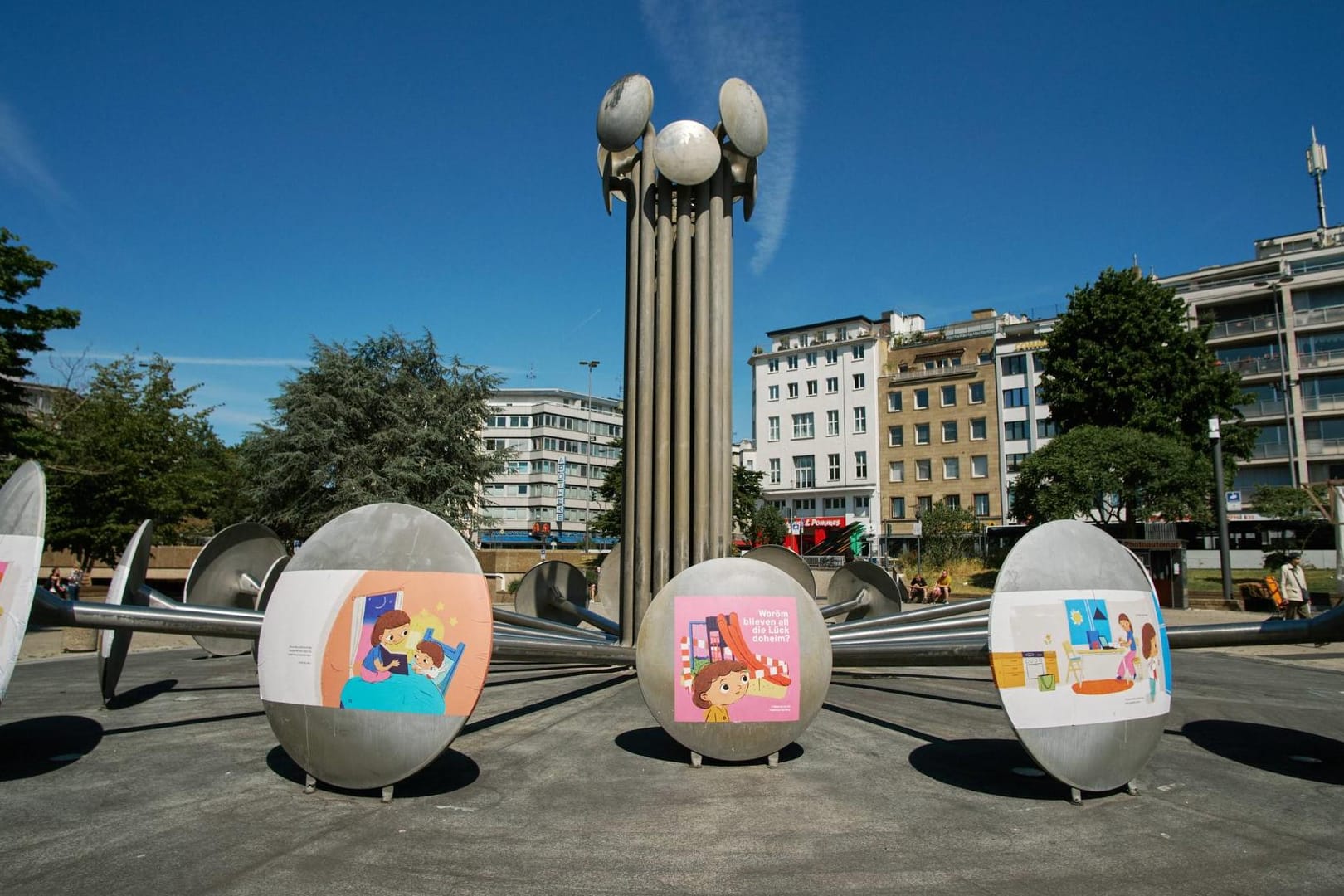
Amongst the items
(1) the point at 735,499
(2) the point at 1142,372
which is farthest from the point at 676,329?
(1) the point at 735,499

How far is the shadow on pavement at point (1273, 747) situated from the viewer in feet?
26.8

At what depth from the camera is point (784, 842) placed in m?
5.91

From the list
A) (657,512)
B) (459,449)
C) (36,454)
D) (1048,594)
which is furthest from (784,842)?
(459,449)

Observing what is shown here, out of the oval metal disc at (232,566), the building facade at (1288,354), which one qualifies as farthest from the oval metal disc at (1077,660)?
the building facade at (1288,354)

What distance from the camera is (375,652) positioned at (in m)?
6.61

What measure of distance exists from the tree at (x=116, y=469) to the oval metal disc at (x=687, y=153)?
24.6m

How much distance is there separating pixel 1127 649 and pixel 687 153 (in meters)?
10.3

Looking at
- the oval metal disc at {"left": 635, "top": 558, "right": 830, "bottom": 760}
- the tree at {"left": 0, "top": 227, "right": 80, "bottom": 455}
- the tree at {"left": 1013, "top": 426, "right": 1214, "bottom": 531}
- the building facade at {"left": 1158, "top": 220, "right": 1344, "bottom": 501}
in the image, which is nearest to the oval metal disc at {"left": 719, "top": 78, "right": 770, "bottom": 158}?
the oval metal disc at {"left": 635, "top": 558, "right": 830, "bottom": 760}

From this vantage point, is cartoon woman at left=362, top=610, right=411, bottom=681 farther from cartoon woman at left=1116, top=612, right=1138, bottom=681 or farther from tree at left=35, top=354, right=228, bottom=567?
tree at left=35, top=354, right=228, bottom=567

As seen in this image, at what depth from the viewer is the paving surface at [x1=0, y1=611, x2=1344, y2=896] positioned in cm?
525

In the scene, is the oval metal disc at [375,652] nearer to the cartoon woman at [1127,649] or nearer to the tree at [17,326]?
the cartoon woman at [1127,649]

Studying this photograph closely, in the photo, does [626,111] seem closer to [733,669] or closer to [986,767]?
[733,669]

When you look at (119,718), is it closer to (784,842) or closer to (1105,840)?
(784,842)

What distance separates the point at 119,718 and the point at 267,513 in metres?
31.2
